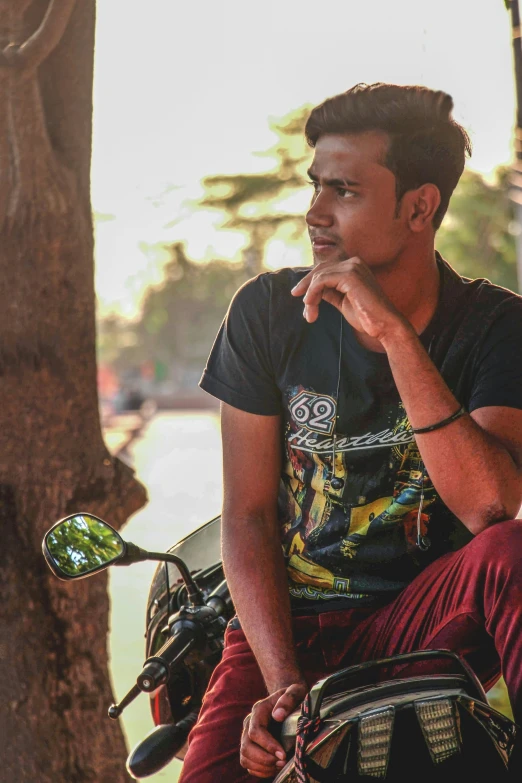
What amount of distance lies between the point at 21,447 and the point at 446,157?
1677mm

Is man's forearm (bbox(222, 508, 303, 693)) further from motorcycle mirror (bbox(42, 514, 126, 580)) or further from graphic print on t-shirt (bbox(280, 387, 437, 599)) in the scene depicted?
motorcycle mirror (bbox(42, 514, 126, 580))

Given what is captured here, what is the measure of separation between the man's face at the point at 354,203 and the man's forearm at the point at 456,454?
1.21 feet

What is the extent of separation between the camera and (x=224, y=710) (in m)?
2.21

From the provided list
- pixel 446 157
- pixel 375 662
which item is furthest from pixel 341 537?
pixel 446 157

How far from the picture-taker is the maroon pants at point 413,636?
1814 mm

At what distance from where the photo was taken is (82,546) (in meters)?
2.43

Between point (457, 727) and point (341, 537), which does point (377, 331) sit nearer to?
point (341, 537)

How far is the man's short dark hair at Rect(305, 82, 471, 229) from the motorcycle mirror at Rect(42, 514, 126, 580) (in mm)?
1105

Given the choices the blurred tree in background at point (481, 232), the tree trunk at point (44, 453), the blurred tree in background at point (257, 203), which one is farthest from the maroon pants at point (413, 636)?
the blurred tree in background at point (481, 232)

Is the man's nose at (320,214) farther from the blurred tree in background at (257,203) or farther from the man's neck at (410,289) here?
the blurred tree in background at (257,203)

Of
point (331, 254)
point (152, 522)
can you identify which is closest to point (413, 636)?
point (331, 254)

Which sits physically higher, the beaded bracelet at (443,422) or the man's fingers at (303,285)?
the man's fingers at (303,285)

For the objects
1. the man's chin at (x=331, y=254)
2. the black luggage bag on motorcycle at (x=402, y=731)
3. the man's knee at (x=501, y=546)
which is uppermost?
the man's chin at (x=331, y=254)

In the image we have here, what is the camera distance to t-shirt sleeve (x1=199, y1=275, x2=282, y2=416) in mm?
2508
